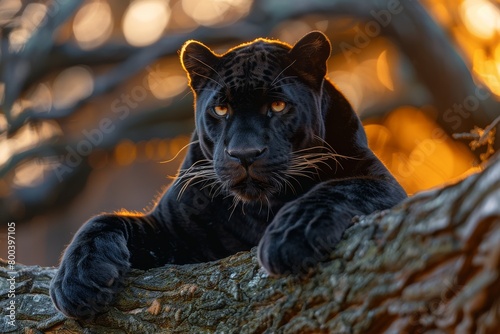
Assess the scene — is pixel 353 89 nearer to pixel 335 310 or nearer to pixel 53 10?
pixel 53 10

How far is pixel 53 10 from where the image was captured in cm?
980

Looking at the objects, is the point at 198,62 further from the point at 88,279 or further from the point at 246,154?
the point at 88,279

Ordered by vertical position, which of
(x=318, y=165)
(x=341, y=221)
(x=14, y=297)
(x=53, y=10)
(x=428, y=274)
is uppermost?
(x=53, y=10)

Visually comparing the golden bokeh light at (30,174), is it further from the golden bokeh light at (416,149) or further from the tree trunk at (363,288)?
the tree trunk at (363,288)

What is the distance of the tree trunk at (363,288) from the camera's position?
1917 mm

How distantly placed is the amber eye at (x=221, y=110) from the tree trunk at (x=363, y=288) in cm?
90

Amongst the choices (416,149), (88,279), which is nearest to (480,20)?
(416,149)

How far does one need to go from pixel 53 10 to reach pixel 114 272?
24.0 ft

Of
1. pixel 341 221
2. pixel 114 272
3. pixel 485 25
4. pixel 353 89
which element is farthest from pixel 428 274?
pixel 353 89

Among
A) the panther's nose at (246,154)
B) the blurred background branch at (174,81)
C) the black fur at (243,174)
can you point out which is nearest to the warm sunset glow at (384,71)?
the blurred background branch at (174,81)

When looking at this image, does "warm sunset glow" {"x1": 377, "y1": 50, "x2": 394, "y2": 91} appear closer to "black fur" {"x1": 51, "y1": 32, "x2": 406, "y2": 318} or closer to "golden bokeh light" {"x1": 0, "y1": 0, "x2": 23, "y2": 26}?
"golden bokeh light" {"x1": 0, "y1": 0, "x2": 23, "y2": 26}

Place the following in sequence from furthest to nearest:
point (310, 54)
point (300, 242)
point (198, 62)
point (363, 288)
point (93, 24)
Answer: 1. point (93, 24)
2. point (198, 62)
3. point (310, 54)
4. point (300, 242)
5. point (363, 288)

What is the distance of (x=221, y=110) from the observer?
12.5 ft

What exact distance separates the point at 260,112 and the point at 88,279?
47.3 inches
